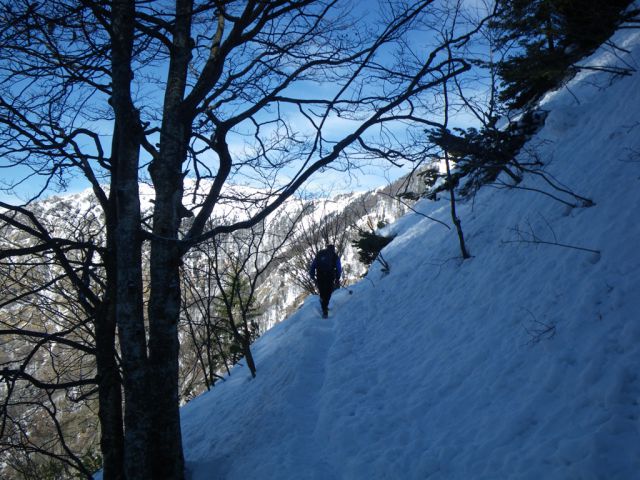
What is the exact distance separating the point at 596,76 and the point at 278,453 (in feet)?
28.8

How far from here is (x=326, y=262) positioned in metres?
9.57

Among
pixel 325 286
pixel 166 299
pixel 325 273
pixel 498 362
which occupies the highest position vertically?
pixel 166 299

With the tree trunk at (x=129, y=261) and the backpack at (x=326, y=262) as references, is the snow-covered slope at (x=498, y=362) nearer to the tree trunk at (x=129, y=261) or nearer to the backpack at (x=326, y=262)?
the tree trunk at (x=129, y=261)

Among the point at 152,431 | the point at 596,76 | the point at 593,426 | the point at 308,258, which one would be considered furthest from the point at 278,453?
the point at 308,258

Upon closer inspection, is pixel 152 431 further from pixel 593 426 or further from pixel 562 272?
pixel 562 272

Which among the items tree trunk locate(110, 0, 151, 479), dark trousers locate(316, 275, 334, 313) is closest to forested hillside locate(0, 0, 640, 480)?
tree trunk locate(110, 0, 151, 479)

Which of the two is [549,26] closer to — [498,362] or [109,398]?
[498,362]

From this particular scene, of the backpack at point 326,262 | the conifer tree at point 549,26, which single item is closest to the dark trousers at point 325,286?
the backpack at point 326,262

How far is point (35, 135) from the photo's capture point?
4.04 meters

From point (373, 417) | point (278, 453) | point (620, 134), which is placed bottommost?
point (373, 417)

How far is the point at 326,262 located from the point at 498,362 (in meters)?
6.04

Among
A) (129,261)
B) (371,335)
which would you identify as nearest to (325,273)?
(371,335)

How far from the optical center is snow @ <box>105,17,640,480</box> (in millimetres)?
2734

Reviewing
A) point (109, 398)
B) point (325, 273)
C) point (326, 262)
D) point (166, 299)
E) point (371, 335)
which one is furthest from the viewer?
point (326, 262)
